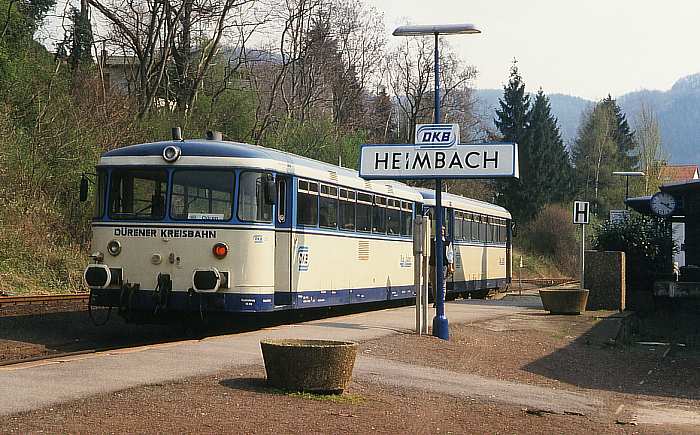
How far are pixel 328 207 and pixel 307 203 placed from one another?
1225 millimetres

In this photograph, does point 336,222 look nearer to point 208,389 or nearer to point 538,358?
point 538,358

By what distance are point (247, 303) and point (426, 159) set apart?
3962 millimetres

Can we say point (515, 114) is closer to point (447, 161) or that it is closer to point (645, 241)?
→ point (645, 241)

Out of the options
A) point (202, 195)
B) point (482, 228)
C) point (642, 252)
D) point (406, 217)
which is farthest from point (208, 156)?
point (482, 228)

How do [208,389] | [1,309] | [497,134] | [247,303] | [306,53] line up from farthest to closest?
[497,134] < [306,53] < [1,309] < [247,303] < [208,389]

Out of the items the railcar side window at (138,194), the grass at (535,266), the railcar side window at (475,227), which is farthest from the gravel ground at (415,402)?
the grass at (535,266)

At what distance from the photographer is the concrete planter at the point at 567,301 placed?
23562 millimetres

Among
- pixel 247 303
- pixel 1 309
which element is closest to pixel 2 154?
pixel 1 309

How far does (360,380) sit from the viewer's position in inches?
475

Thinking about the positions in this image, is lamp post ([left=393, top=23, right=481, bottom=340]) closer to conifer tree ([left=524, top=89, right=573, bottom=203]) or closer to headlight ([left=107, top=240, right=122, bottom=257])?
headlight ([left=107, top=240, right=122, bottom=257])

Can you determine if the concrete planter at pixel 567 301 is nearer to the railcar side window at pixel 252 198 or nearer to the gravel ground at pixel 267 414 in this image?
the railcar side window at pixel 252 198

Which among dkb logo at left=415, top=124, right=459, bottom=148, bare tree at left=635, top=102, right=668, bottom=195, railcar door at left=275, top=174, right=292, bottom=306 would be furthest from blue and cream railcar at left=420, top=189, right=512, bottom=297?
bare tree at left=635, top=102, right=668, bottom=195

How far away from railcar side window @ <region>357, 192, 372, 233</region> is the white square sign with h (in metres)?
7.69

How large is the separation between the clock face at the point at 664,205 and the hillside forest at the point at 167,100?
597 inches
